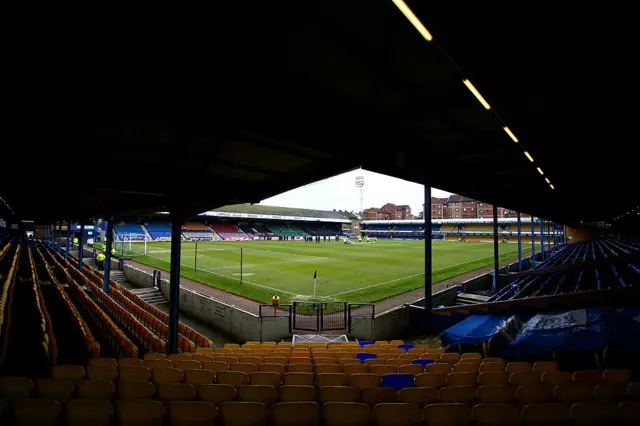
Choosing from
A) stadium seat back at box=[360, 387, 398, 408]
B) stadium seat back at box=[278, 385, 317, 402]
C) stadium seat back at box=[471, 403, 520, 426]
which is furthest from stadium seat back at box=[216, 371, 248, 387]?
stadium seat back at box=[471, 403, 520, 426]

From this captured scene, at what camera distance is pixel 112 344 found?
366 inches

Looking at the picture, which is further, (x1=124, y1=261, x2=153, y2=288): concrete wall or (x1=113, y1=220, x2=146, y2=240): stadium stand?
(x1=113, y1=220, x2=146, y2=240): stadium stand

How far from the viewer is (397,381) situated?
4934 millimetres

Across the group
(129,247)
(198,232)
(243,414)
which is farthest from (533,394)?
(198,232)

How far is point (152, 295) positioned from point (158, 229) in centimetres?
5616

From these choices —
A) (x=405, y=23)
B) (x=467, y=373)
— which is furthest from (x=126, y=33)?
(x=467, y=373)

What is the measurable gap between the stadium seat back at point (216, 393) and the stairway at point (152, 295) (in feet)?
50.3

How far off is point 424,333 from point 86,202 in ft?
50.4

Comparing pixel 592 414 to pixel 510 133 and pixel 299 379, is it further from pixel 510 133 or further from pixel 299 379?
pixel 510 133

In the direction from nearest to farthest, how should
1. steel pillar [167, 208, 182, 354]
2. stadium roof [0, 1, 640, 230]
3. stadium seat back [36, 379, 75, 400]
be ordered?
stadium roof [0, 1, 640, 230]
stadium seat back [36, 379, 75, 400]
steel pillar [167, 208, 182, 354]

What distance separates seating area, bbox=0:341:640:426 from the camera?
3.43 metres

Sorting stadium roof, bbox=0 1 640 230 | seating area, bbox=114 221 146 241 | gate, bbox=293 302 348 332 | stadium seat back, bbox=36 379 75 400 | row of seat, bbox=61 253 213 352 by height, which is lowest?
gate, bbox=293 302 348 332

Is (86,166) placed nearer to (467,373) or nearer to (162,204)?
(162,204)

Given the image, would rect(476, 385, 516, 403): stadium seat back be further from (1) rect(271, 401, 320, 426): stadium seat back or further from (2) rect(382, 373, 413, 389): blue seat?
(1) rect(271, 401, 320, 426): stadium seat back
